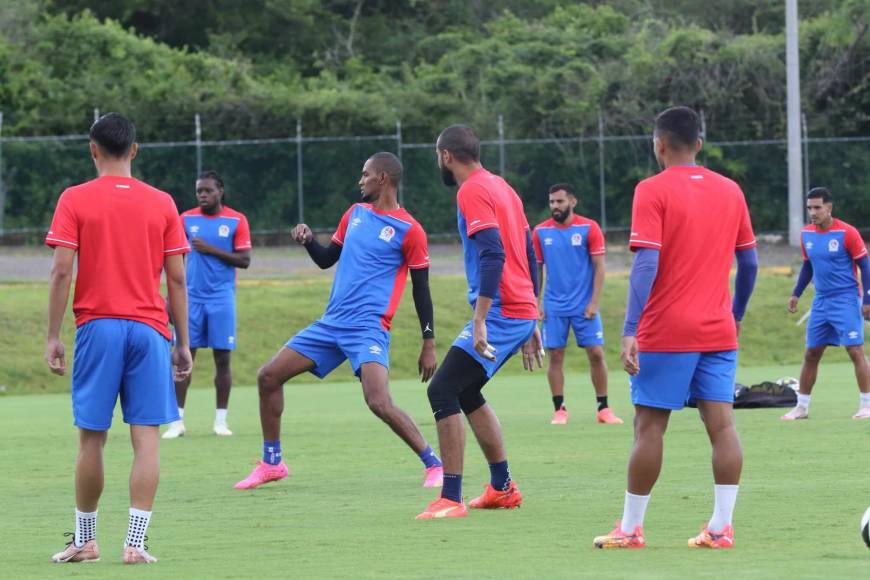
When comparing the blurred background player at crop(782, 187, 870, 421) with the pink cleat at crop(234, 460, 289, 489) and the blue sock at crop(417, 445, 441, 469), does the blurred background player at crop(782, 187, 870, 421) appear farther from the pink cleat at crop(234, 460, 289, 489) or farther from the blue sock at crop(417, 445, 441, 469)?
the pink cleat at crop(234, 460, 289, 489)

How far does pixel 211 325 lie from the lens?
15.6 m

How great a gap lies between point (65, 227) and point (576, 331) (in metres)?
9.60

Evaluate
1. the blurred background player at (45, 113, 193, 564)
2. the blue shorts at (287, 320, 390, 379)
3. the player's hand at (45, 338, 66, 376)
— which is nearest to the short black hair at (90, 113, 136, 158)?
the blurred background player at (45, 113, 193, 564)

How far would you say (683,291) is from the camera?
26.3 feet

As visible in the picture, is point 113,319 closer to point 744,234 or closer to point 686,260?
point 686,260

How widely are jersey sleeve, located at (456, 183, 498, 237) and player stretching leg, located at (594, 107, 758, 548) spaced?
161 cm

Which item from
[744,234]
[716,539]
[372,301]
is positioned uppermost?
[744,234]

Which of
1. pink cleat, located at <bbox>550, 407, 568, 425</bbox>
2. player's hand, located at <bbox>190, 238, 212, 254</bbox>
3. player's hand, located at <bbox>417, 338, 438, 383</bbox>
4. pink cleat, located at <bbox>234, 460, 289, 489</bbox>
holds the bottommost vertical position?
pink cleat, located at <bbox>550, 407, 568, 425</bbox>

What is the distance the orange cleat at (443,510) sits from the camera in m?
9.46

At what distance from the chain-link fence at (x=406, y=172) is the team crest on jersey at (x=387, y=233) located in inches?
981

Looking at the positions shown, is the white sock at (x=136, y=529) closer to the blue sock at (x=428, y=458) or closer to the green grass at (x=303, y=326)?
the blue sock at (x=428, y=458)

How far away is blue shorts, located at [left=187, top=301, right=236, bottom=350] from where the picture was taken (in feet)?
51.3

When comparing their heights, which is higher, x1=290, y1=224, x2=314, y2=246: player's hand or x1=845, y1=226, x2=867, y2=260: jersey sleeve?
x1=290, y1=224, x2=314, y2=246: player's hand

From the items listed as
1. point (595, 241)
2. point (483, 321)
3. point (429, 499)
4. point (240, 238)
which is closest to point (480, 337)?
point (483, 321)
